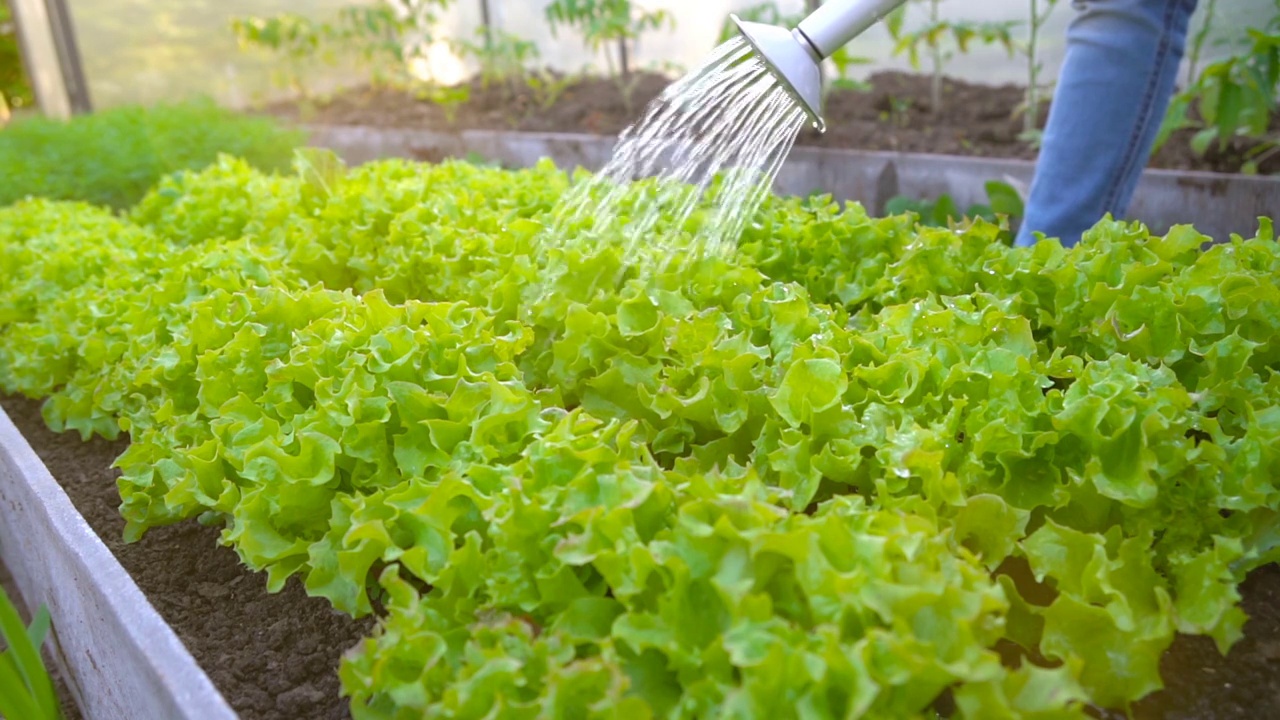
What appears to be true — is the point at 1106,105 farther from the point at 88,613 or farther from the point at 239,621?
the point at 88,613

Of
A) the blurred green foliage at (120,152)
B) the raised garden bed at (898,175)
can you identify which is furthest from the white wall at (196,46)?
the blurred green foliage at (120,152)

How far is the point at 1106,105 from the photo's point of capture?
276 centimetres

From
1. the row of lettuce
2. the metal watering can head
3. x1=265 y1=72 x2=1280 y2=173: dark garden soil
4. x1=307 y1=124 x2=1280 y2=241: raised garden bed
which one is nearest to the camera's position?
the row of lettuce

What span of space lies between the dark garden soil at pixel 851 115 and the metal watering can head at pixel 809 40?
2.91 meters

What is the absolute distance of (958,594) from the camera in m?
1.12

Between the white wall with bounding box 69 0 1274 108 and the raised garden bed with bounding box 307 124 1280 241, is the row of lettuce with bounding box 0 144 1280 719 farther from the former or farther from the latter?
the white wall with bounding box 69 0 1274 108

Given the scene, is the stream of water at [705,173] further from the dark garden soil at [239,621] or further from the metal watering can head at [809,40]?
the dark garden soil at [239,621]

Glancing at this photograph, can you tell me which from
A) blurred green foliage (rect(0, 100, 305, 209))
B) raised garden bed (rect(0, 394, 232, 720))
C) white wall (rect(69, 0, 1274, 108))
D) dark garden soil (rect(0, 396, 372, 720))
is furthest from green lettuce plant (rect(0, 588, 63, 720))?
white wall (rect(69, 0, 1274, 108))

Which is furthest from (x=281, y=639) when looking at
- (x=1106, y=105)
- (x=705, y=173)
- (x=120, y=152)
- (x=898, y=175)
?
(x=120, y=152)

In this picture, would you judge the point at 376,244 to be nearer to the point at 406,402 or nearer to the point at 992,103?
the point at 406,402

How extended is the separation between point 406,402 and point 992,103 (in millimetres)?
4777

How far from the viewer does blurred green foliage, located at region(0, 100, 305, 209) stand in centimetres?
497

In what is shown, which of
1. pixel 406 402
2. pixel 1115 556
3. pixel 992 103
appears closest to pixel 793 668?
pixel 1115 556

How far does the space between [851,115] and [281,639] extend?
15.4 feet
